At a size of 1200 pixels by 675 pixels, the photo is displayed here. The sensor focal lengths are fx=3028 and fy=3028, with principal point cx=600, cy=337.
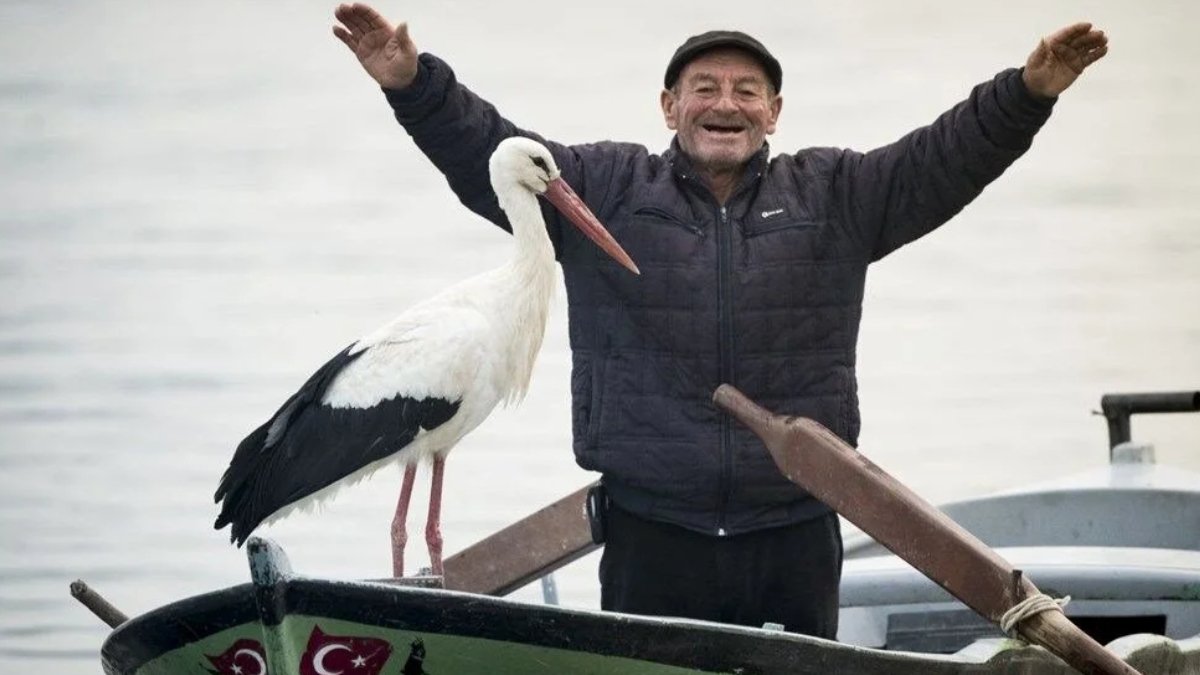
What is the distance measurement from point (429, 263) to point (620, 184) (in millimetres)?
8769

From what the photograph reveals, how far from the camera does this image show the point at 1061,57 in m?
6.66

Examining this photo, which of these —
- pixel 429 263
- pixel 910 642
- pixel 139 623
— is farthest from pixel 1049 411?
pixel 139 623

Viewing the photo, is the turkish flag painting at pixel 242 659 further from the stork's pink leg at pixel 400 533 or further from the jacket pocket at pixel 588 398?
the jacket pocket at pixel 588 398

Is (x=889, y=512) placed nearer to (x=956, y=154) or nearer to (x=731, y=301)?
(x=731, y=301)

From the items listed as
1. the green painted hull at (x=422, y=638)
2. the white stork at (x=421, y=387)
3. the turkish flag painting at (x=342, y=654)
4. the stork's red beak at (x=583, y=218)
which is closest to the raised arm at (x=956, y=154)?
the stork's red beak at (x=583, y=218)

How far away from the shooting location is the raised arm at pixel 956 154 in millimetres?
6672

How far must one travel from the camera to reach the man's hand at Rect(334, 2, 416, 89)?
6.70m

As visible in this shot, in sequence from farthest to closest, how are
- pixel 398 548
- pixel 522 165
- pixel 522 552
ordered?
pixel 522 552, pixel 522 165, pixel 398 548

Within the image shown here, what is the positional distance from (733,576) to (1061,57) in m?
1.36

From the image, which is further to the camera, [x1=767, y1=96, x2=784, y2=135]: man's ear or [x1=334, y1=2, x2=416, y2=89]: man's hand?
[x1=767, y1=96, x2=784, y2=135]: man's ear

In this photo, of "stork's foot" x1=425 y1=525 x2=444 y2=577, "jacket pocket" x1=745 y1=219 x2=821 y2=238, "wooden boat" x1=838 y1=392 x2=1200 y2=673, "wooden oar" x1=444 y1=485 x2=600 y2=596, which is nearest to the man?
"jacket pocket" x1=745 y1=219 x2=821 y2=238

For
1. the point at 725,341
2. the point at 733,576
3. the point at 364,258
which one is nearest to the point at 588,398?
the point at 725,341

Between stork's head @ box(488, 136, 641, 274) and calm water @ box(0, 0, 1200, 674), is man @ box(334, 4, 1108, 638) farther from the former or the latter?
calm water @ box(0, 0, 1200, 674)

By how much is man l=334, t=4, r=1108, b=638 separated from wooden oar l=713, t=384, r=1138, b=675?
23 centimetres
